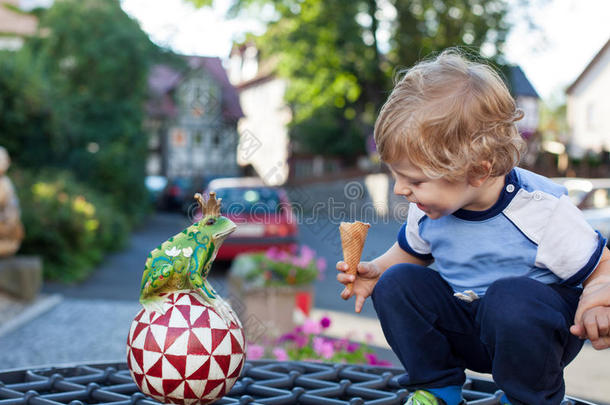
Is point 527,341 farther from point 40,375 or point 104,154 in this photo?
point 104,154

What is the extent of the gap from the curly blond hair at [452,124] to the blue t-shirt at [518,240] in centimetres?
10

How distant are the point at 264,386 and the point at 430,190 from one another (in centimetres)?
77

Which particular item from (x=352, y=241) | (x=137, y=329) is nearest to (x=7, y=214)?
(x=137, y=329)

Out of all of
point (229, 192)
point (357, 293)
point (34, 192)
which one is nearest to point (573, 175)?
point (229, 192)

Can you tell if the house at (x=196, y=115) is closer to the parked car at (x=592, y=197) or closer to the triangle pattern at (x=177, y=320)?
the parked car at (x=592, y=197)

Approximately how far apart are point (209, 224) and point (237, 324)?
24 cm

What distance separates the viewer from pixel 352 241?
4.61ft

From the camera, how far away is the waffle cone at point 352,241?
139cm

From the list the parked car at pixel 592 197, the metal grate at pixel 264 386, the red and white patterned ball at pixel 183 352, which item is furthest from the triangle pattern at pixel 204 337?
the parked car at pixel 592 197

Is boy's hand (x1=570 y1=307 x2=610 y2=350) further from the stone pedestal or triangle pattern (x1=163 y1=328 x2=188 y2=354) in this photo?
the stone pedestal

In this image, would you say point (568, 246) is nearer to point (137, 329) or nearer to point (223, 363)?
point (223, 363)

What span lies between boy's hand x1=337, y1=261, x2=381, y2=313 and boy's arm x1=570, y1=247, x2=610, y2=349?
1.48 ft

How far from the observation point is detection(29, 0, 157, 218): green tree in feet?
44.5

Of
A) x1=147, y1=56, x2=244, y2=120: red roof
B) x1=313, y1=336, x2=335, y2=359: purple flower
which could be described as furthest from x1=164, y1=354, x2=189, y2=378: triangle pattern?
x1=147, y1=56, x2=244, y2=120: red roof
